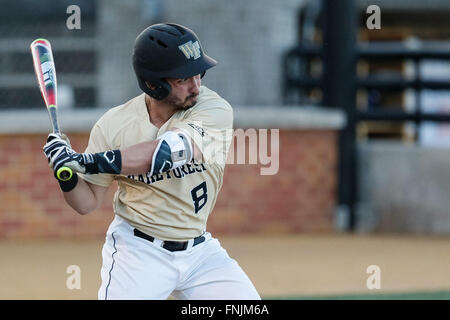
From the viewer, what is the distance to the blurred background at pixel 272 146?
8.20 metres

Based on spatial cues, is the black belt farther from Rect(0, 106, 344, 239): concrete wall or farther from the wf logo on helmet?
Rect(0, 106, 344, 239): concrete wall

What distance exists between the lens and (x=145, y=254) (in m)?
4.03

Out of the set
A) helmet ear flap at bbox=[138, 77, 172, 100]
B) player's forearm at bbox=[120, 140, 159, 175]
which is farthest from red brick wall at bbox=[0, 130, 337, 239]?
player's forearm at bbox=[120, 140, 159, 175]

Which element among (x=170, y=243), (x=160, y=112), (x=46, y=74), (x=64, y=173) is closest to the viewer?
(x=64, y=173)

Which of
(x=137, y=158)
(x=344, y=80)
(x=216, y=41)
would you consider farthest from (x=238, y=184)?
(x=137, y=158)

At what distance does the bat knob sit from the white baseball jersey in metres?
0.43

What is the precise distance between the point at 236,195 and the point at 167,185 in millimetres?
5000

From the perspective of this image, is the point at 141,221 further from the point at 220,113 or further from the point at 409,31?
the point at 409,31

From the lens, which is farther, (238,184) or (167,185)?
(238,184)

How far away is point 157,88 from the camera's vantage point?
400cm

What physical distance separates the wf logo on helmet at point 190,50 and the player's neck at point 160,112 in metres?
0.29

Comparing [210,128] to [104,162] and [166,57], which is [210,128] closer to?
[166,57]

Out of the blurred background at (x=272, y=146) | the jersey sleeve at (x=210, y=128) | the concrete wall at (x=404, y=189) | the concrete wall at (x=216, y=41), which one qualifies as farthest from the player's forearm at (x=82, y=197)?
the concrete wall at (x=216, y=41)

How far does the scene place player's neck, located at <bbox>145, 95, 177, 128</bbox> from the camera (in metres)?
4.15
